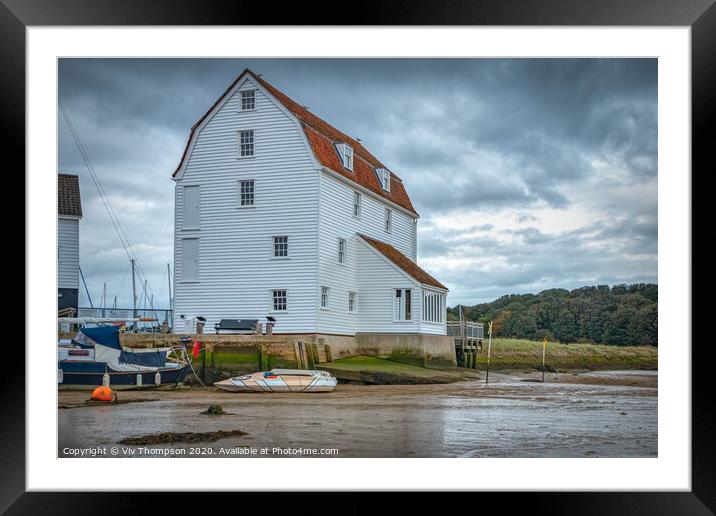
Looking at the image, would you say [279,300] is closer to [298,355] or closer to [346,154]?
[298,355]

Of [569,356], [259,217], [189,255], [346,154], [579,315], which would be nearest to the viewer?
[259,217]

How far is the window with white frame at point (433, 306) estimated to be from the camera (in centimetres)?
2552

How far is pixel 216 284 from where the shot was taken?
74.5ft

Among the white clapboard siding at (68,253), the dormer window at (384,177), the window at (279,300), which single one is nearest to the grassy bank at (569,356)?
the dormer window at (384,177)

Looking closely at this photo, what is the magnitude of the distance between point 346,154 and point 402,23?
16.2 metres

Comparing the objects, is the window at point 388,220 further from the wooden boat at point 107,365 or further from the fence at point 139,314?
the wooden boat at point 107,365

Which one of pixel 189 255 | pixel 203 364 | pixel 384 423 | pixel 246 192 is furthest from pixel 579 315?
pixel 384 423

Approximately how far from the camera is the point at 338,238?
2378 centimetres

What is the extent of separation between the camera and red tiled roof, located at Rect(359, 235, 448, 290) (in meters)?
25.2

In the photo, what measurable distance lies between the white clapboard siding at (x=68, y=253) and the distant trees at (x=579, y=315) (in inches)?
732

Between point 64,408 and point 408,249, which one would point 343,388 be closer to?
point 64,408

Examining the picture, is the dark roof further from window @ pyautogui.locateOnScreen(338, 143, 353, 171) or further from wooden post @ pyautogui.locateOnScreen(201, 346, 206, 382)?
window @ pyautogui.locateOnScreen(338, 143, 353, 171)
